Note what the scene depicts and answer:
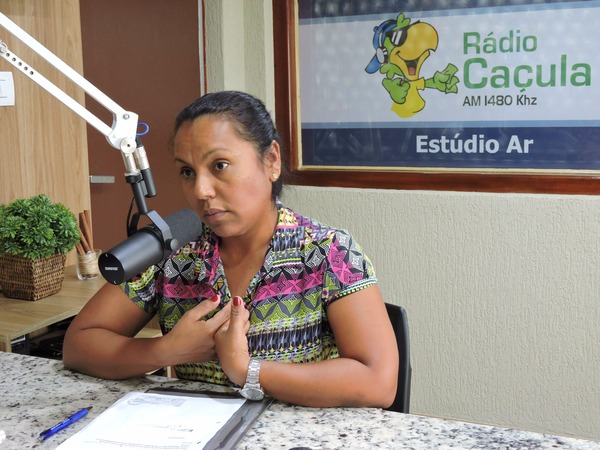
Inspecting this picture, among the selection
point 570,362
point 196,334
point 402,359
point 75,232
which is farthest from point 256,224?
point 570,362

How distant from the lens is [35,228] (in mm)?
2311

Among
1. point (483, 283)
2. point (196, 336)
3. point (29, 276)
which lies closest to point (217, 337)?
point (196, 336)

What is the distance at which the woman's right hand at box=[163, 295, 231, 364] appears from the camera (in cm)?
140

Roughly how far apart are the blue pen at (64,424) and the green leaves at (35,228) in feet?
3.81

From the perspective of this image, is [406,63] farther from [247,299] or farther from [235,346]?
[235,346]

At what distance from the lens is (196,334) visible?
1.40 m

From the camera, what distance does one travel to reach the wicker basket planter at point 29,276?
2367 millimetres

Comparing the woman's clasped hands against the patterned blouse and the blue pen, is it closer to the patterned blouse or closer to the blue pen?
the patterned blouse

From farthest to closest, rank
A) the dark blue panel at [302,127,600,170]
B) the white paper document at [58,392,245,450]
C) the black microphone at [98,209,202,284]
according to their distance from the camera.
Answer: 1. the dark blue panel at [302,127,600,170]
2. the white paper document at [58,392,245,450]
3. the black microphone at [98,209,202,284]

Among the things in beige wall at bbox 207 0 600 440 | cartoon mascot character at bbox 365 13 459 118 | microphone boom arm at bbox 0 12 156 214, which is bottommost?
beige wall at bbox 207 0 600 440

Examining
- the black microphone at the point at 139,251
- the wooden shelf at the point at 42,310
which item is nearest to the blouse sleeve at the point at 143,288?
the black microphone at the point at 139,251

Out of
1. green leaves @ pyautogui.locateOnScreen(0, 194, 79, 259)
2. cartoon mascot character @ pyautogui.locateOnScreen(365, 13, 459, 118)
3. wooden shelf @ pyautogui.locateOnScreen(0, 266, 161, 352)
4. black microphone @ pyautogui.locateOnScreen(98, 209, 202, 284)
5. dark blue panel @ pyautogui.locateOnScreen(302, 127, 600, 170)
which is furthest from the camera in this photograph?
cartoon mascot character @ pyautogui.locateOnScreen(365, 13, 459, 118)

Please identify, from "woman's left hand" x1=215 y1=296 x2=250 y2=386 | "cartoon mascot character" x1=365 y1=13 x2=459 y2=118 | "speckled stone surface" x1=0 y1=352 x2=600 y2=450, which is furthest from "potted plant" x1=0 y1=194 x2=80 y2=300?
"cartoon mascot character" x1=365 y1=13 x2=459 y2=118

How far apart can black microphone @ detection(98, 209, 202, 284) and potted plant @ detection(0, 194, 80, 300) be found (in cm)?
139
